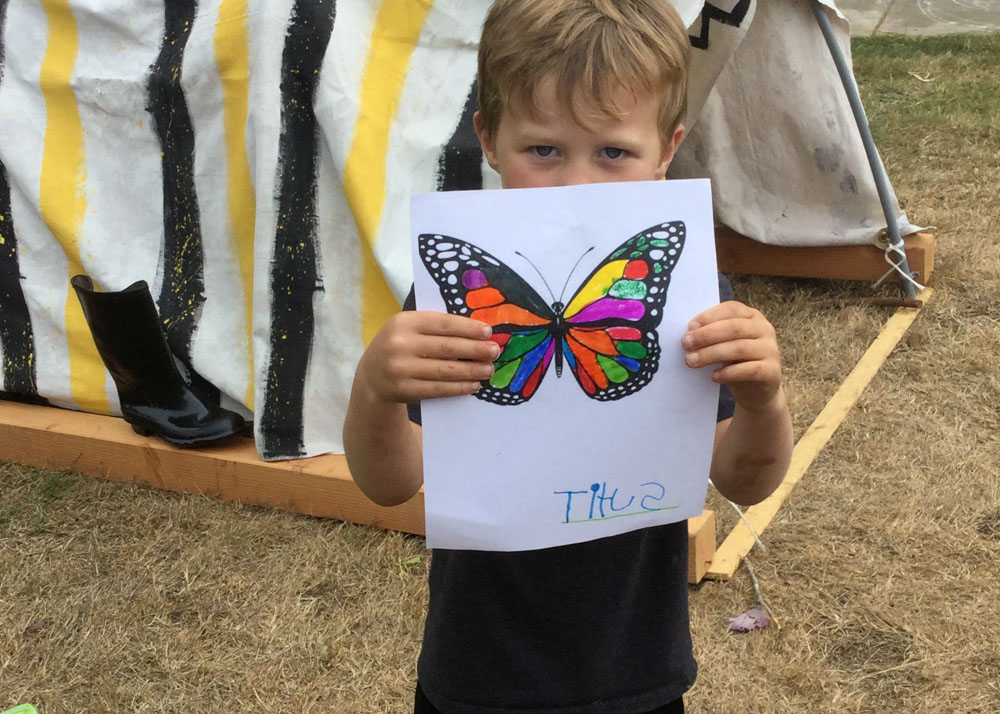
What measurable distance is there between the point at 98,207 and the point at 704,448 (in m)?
2.19

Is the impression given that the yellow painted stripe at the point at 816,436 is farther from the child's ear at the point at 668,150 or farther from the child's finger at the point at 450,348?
the child's finger at the point at 450,348

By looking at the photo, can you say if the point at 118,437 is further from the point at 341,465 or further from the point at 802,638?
the point at 802,638

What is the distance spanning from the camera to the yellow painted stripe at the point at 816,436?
2.27m

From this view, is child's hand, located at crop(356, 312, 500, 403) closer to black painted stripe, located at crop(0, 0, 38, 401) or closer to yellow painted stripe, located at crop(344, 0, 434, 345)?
yellow painted stripe, located at crop(344, 0, 434, 345)

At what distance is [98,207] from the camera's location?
277cm

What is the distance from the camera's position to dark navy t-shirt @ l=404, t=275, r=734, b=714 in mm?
1208

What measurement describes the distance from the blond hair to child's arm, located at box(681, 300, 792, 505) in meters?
0.26

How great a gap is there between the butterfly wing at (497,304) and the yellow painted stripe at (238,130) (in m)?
1.66

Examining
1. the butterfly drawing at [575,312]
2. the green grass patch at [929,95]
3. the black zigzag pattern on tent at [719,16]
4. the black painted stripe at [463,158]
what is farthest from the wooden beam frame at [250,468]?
the green grass patch at [929,95]

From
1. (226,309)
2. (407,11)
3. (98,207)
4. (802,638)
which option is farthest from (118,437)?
(802,638)

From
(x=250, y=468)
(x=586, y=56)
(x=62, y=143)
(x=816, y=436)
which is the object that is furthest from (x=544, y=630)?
(x=62, y=143)

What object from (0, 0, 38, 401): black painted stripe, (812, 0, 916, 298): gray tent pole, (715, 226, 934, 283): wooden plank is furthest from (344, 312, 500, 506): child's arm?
(715, 226, 934, 283): wooden plank

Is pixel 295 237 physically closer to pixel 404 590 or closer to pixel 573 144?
pixel 404 590

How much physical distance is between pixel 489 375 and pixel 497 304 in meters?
0.07
